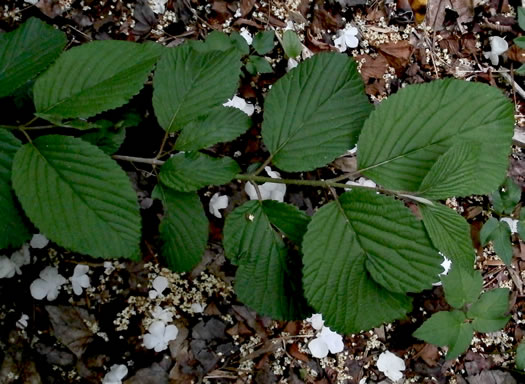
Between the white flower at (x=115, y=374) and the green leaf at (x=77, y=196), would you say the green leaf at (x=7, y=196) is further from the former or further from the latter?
the white flower at (x=115, y=374)

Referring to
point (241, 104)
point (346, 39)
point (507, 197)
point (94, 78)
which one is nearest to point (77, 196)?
point (94, 78)

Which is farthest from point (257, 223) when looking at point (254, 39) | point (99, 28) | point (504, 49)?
point (504, 49)

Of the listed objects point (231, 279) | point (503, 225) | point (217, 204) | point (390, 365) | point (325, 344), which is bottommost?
point (390, 365)

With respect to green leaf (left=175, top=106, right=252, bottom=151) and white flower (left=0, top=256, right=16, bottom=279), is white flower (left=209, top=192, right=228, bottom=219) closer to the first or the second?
green leaf (left=175, top=106, right=252, bottom=151)

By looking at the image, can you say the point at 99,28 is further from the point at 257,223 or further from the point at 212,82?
the point at 257,223

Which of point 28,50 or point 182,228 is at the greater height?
point 28,50

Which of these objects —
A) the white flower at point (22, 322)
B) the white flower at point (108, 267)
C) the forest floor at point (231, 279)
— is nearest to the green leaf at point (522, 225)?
the forest floor at point (231, 279)

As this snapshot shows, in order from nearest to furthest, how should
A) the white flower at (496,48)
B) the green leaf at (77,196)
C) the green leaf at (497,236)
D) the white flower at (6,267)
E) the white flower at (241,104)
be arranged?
the green leaf at (77,196) → the white flower at (6,267) → the white flower at (241,104) → the green leaf at (497,236) → the white flower at (496,48)

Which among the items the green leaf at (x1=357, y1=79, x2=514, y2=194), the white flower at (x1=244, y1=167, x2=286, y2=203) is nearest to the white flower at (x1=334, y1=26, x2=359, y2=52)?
the white flower at (x1=244, y1=167, x2=286, y2=203)

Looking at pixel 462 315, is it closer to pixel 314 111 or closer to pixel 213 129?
pixel 314 111
